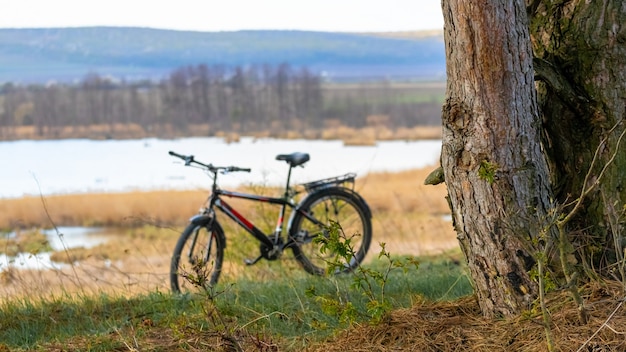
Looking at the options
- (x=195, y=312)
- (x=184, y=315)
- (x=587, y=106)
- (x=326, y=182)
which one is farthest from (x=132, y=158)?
(x=587, y=106)

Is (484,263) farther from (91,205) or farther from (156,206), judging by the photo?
(91,205)

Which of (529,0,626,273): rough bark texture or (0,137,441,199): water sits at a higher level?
(529,0,626,273): rough bark texture

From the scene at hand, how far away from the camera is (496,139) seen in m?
3.42

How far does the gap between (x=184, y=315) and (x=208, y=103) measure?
45.3 m

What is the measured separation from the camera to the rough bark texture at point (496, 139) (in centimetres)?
341

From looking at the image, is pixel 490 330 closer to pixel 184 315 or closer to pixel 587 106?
pixel 587 106

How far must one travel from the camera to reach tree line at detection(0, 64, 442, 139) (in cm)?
4416

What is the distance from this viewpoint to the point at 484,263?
138 inches

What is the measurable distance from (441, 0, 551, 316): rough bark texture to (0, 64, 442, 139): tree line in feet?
133

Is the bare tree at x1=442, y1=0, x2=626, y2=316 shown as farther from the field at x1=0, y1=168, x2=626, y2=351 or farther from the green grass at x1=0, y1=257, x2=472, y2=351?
the green grass at x1=0, y1=257, x2=472, y2=351

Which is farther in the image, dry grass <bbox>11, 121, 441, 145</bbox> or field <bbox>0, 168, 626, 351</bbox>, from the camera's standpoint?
dry grass <bbox>11, 121, 441, 145</bbox>

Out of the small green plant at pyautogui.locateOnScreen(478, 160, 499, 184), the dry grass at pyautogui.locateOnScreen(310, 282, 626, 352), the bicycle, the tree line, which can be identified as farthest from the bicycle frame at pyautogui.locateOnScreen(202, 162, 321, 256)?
the tree line

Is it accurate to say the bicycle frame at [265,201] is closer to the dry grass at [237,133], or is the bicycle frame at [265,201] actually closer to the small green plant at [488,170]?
the small green plant at [488,170]

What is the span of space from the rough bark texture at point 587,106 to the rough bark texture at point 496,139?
331 millimetres
